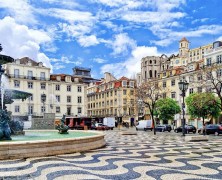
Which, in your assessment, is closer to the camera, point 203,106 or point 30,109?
point 203,106

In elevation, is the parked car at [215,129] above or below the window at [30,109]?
below

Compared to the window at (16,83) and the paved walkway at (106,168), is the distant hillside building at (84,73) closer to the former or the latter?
the window at (16,83)

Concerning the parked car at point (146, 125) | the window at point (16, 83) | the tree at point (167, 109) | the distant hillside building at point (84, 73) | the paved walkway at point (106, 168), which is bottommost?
the parked car at point (146, 125)

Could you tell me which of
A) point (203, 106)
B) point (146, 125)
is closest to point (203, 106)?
point (203, 106)

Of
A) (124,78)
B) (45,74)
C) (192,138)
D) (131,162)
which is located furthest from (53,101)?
(131,162)

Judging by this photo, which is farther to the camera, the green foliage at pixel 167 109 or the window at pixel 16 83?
the window at pixel 16 83

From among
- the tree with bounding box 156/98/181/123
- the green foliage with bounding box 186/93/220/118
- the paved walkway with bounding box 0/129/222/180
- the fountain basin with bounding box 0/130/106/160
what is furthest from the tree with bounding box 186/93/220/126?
the paved walkway with bounding box 0/129/222/180

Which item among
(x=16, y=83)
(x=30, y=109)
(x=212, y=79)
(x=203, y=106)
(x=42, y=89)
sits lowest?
(x=203, y=106)

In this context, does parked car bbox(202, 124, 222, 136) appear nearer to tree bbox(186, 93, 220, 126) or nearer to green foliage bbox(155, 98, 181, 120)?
tree bbox(186, 93, 220, 126)

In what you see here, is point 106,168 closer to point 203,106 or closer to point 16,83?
point 203,106

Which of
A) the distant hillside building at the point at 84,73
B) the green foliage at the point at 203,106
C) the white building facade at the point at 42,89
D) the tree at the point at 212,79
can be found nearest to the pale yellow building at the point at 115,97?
the distant hillside building at the point at 84,73

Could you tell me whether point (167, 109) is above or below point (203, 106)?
below

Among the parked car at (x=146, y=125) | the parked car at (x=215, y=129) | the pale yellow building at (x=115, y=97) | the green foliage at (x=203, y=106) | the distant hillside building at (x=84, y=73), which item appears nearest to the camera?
the parked car at (x=215, y=129)

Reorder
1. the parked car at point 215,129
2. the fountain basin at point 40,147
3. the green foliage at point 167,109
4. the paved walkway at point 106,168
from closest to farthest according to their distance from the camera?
the paved walkway at point 106,168 < the fountain basin at point 40,147 < the parked car at point 215,129 < the green foliage at point 167,109
